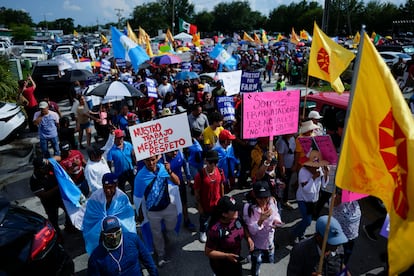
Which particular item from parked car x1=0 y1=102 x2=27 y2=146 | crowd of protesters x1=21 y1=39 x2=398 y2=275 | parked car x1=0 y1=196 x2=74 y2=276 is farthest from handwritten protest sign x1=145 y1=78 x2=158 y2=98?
parked car x1=0 y1=196 x2=74 y2=276

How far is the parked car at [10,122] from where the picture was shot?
979 centimetres

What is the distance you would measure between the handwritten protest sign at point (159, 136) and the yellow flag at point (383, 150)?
2.56 meters

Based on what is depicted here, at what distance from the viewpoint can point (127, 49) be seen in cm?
994

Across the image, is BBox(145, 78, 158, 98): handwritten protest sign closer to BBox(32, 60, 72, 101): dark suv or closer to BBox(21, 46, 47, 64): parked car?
BBox(32, 60, 72, 101): dark suv

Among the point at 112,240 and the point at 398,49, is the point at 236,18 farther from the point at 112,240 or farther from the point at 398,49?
the point at 112,240

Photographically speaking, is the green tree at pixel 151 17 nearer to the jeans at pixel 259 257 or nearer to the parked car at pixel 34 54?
the parked car at pixel 34 54

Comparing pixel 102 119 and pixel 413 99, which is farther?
pixel 413 99

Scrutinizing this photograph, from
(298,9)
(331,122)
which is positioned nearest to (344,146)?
(331,122)

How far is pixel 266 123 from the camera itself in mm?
4965

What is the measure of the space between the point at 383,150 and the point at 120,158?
421 cm

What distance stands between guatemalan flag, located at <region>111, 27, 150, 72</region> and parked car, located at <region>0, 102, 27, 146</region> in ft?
11.5

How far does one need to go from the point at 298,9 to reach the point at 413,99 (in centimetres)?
7715

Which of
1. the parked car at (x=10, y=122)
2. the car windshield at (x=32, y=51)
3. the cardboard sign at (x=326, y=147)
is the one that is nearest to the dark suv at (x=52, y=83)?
the parked car at (x=10, y=122)

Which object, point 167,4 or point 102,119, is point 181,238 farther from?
point 167,4
